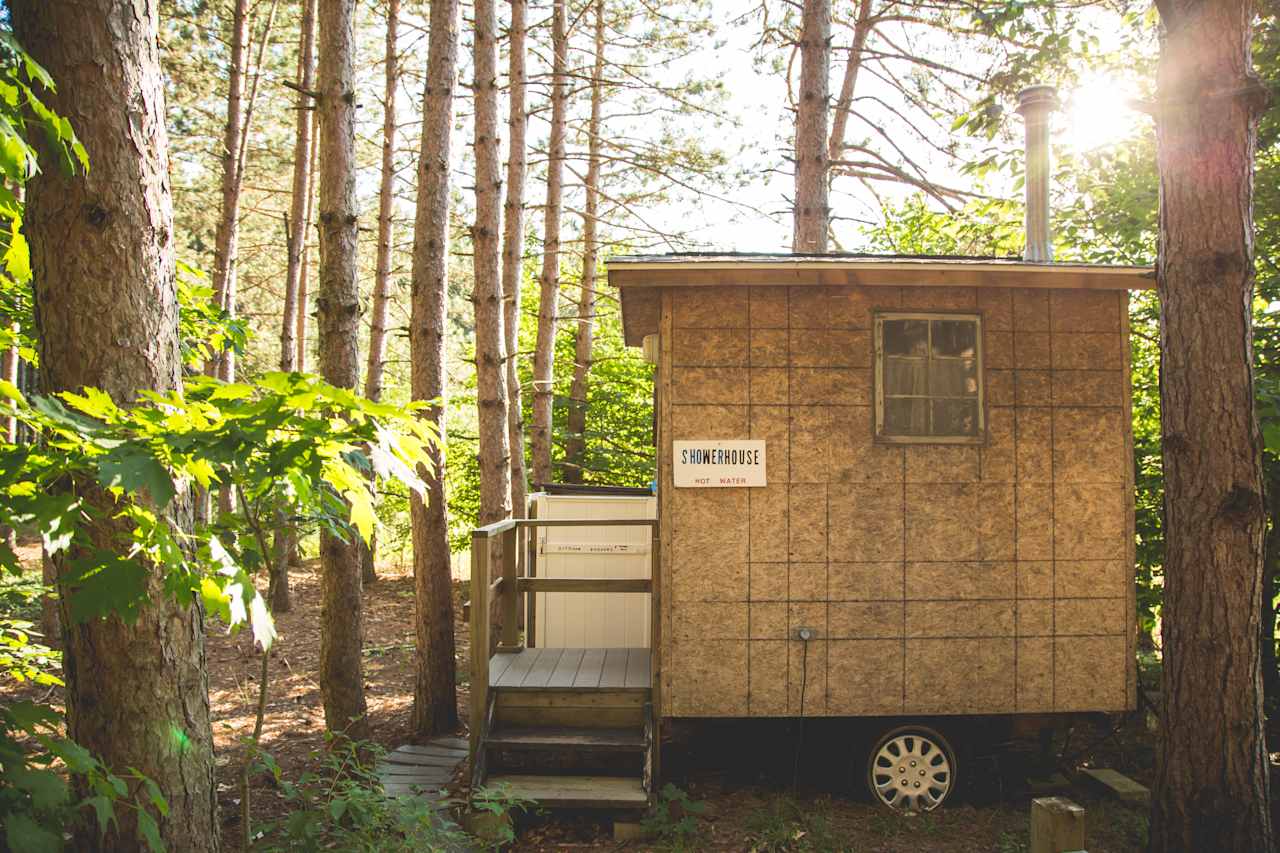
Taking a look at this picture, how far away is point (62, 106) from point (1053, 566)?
6.04 meters

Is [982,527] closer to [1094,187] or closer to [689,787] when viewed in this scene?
[689,787]

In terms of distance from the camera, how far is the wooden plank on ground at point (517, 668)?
6.59m

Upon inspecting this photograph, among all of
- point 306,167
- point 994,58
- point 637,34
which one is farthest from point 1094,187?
point 306,167

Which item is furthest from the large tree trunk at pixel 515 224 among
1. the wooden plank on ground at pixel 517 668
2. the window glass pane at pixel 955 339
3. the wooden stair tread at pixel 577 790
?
the window glass pane at pixel 955 339

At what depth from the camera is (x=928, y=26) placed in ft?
37.8

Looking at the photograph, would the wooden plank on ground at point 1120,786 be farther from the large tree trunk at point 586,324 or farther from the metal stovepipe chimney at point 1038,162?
the large tree trunk at point 586,324

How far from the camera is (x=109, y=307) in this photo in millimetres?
2943

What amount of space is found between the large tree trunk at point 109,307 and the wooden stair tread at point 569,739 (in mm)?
3240

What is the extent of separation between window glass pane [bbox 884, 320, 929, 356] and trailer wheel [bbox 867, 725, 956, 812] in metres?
2.54

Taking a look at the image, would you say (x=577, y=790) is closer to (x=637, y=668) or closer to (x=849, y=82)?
(x=637, y=668)

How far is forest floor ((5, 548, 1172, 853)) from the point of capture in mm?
5676

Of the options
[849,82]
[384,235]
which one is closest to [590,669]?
[384,235]

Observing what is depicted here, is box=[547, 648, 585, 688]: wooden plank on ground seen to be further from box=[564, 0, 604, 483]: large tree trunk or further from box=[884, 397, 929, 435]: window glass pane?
box=[564, 0, 604, 483]: large tree trunk

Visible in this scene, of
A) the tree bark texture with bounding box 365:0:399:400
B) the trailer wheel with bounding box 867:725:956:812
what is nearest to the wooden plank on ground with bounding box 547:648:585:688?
the trailer wheel with bounding box 867:725:956:812
